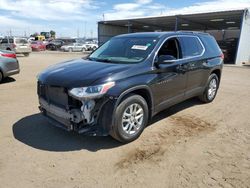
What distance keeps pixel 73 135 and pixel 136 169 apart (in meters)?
1.48

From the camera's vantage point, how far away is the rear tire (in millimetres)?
6094

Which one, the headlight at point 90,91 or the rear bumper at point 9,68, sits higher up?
the headlight at point 90,91

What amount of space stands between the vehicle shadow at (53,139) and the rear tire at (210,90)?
2083 millimetres

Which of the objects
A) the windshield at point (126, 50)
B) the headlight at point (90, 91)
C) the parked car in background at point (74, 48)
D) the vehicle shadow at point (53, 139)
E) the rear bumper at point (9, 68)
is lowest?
the parked car in background at point (74, 48)

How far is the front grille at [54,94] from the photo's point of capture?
11.8ft

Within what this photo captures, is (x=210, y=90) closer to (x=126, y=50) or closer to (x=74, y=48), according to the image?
(x=126, y=50)

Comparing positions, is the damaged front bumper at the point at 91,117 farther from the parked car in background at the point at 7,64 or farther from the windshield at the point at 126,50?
the parked car in background at the point at 7,64

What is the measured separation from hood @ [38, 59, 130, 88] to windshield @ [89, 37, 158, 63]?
0.37 meters

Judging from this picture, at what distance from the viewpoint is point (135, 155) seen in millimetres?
3561

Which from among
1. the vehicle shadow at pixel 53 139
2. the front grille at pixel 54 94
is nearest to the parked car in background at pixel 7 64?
the vehicle shadow at pixel 53 139

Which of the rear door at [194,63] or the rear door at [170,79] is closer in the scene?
the rear door at [170,79]

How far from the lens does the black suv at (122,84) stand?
136 inches

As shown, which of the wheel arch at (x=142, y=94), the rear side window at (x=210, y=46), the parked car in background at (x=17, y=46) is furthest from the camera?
the parked car in background at (x=17, y=46)

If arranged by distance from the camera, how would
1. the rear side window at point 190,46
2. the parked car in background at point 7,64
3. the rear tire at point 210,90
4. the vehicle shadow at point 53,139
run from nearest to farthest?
the vehicle shadow at point 53,139
the rear side window at point 190,46
the rear tire at point 210,90
the parked car in background at point 7,64
